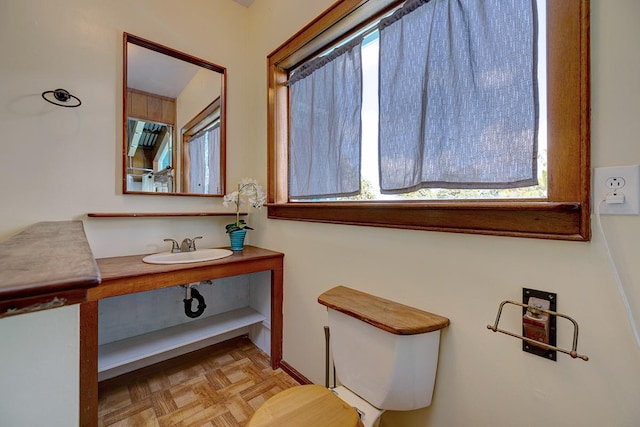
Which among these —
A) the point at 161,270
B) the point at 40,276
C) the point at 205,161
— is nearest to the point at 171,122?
the point at 205,161

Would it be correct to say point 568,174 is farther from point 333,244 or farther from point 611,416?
point 333,244

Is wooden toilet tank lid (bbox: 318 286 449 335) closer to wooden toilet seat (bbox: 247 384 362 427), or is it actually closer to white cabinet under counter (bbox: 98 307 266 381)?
wooden toilet seat (bbox: 247 384 362 427)

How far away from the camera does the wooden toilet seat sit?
89 cm

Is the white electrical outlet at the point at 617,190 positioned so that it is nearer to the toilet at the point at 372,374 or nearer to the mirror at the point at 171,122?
the toilet at the point at 372,374

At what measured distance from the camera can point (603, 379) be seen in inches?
27.4

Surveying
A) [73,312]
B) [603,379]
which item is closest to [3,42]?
[73,312]

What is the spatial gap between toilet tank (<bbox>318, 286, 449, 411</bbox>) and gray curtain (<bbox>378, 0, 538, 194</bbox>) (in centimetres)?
52

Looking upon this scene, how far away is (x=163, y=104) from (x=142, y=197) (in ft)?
2.15

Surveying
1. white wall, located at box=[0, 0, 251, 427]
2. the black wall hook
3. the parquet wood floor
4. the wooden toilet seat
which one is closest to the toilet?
the wooden toilet seat

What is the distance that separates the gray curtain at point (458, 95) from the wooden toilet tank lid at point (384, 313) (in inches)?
19.6

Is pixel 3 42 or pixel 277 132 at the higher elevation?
pixel 3 42

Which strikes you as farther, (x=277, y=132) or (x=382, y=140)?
(x=277, y=132)

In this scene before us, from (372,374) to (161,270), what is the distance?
1144 millimetres

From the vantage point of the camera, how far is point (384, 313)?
1.04m
